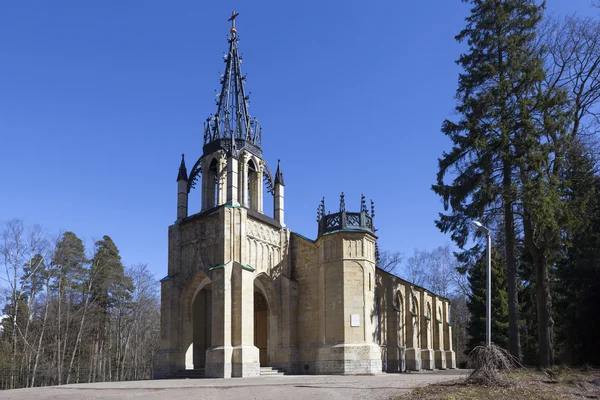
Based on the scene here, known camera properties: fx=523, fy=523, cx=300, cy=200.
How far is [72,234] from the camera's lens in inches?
1944

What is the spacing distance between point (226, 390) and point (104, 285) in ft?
106

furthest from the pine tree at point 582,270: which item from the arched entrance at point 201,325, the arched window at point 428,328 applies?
A: the arched entrance at point 201,325

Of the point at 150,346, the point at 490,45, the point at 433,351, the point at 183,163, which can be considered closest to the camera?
the point at 490,45

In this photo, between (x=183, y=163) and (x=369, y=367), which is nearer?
(x=369, y=367)

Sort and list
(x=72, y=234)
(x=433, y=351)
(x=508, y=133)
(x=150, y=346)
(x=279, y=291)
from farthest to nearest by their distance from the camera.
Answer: (x=150, y=346) < (x=72, y=234) < (x=433, y=351) < (x=279, y=291) < (x=508, y=133)

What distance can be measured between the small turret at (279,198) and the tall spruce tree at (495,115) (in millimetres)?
11133

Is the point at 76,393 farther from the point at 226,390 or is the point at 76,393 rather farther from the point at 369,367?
the point at 369,367

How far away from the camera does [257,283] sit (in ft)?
95.9

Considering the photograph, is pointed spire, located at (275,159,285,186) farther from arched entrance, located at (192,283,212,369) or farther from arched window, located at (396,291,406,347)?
arched window, located at (396,291,406,347)

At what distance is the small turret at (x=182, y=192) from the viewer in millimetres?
30325

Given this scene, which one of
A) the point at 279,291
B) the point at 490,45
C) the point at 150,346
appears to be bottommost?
the point at 150,346

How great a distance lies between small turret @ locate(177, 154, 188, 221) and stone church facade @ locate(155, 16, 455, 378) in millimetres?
62

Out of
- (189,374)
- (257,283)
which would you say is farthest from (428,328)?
(189,374)

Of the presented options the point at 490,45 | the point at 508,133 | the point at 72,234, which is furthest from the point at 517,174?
the point at 72,234
